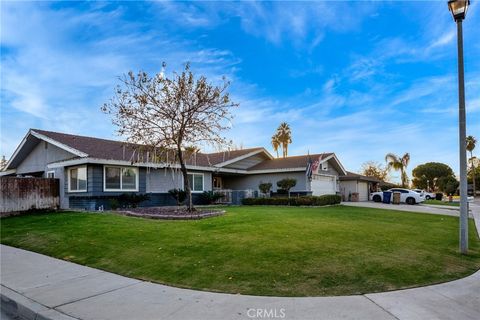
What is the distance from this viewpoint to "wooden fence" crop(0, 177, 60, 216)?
17078 mm

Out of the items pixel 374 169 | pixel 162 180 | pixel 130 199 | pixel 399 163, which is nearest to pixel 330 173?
pixel 162 180

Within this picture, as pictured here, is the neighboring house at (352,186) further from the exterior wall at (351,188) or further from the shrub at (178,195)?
the shrub at (178,195)

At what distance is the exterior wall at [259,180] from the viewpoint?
85.4 feet

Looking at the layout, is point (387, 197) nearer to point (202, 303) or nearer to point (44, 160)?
point (44, 160)

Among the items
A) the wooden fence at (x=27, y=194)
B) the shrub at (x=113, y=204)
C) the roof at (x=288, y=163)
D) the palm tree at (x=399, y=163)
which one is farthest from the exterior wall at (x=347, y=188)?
the palm tree at (x=399, y=163)

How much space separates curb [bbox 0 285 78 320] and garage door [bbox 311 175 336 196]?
2303cm

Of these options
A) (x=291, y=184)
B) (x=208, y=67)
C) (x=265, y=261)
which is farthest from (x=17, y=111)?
(x=265, y=261)

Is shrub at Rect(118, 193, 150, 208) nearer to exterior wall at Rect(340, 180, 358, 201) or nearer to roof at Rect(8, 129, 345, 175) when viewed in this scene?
roof at Rect(8, 129, 345, 175)

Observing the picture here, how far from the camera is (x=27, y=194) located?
1789cm

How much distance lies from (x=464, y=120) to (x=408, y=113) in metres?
14.7

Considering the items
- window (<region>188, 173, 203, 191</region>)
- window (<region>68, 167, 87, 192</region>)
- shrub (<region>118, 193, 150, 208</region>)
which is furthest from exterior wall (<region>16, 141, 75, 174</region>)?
window (<region>188, 173, 203, 191</region>)

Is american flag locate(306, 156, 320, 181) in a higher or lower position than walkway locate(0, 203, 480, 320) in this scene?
higher

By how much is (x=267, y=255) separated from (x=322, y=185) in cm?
2310

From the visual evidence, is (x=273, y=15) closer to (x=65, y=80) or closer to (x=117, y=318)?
(x=65, y=80)
